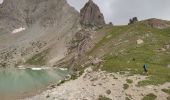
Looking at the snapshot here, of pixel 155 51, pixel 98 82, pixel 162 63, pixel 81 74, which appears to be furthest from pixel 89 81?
pixel 155 51

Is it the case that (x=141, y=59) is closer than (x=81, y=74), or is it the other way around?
(x=81, y=74)

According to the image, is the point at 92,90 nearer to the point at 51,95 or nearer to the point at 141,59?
the point at 51,95

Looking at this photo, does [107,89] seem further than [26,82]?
No

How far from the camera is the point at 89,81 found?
68062 mm

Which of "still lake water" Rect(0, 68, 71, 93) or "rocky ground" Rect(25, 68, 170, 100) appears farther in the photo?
"still lake water" Rect(0, 68, 71, 93)

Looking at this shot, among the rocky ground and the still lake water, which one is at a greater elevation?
the rocky ground

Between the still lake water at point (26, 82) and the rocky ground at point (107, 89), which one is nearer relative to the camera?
the rocky ground at point (107, 89)

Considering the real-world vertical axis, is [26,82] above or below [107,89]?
below

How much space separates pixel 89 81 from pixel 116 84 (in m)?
6.19

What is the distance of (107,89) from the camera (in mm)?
61844

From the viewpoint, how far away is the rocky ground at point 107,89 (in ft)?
194

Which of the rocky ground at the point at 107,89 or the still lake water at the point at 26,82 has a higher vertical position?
the rocky ground at the point at 107,89

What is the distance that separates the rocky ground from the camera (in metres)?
59.0

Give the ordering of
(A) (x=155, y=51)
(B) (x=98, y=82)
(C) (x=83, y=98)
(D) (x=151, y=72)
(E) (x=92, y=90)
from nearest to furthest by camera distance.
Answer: (C) (x=83, y=98)
(E) (x=92, y=90)
(B) (x=98, y=82)
(D) (x=151, y=72)
(A) (x=155, y=51)
